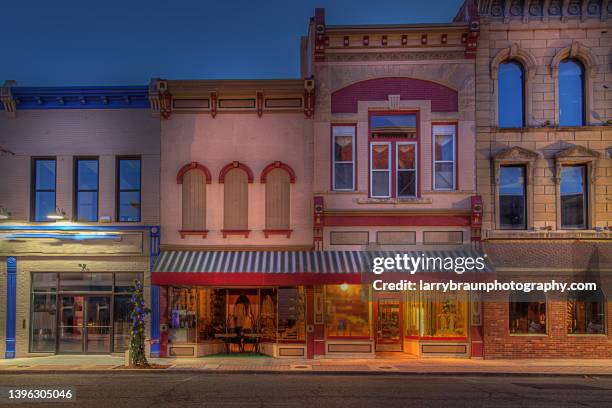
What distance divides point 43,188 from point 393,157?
40.8ft

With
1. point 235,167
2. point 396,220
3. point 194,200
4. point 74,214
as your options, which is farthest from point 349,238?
point 74,214

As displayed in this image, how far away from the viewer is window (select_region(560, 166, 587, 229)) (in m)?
19.8

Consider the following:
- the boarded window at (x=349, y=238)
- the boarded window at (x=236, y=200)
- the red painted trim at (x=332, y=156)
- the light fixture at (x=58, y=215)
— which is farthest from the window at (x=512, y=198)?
the light fixture at (x=58, y=215)

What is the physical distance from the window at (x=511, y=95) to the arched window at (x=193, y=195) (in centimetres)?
1054

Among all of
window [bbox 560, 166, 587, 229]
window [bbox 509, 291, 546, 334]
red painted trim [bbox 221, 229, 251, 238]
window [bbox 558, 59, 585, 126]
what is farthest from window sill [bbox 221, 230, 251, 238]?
window [bbox 558, 59, 585, 126]

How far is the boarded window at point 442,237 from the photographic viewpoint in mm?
19656

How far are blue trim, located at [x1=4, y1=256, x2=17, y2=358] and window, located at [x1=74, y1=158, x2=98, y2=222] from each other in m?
2.73

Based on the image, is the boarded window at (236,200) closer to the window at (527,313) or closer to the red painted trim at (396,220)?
the red painted trim at (396,220)

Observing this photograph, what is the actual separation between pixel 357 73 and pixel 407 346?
9.87 m

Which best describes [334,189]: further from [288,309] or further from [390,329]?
[390,329]

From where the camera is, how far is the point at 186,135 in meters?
20.4

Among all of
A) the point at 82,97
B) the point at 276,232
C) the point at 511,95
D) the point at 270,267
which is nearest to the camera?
the point at 270,267

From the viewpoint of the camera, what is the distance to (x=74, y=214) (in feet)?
66.5

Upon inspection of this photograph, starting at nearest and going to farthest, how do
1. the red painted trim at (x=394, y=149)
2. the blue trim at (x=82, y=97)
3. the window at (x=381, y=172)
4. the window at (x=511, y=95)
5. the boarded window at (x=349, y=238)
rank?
the boarded window at (x=349, y=238) → the red painted trim at (x=394, y=149) → the window at (x=381, y=172) → the window at (x=511, y=95) → the blue trim at (x=82, y=97)
